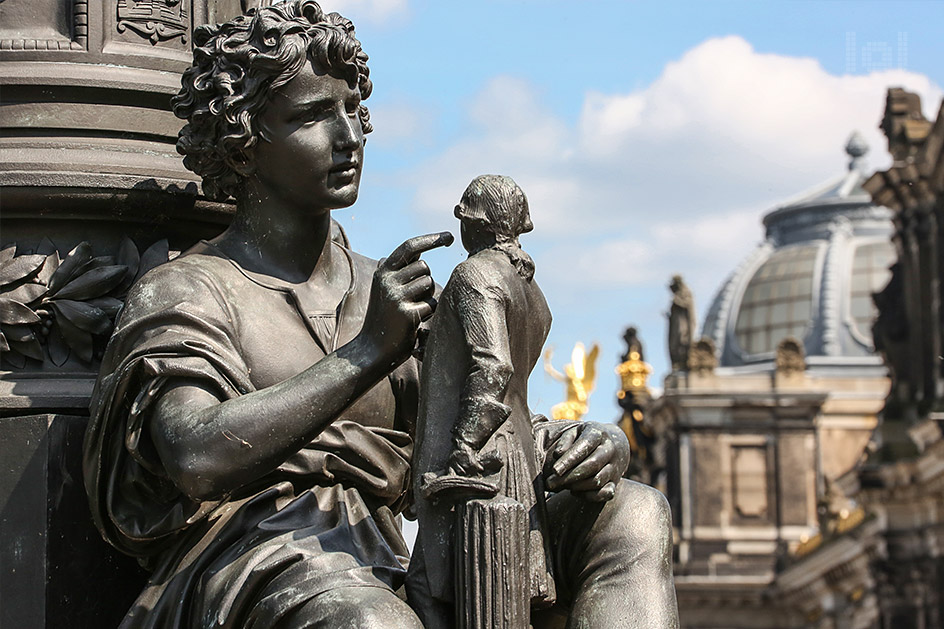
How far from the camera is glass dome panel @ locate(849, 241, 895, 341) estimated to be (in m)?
70.6

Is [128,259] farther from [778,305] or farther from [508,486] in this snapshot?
[778,305]

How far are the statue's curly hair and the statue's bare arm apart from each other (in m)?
0.48

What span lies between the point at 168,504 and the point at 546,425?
31.2 inches

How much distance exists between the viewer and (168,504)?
469 cm

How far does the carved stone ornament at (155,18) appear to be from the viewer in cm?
545

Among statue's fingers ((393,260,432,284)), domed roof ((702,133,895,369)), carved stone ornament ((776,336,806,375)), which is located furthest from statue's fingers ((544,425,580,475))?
domed roof ((702,133,895,369))

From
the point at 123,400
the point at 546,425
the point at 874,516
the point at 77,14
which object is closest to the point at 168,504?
the point at 123,400

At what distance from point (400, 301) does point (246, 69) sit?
651 millimetres

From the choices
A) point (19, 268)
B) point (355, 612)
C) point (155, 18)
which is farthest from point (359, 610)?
point (155, 18)

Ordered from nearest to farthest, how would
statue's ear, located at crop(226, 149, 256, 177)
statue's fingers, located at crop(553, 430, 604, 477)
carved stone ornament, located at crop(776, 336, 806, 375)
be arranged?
1. statue's fingers, located at crop(553, 430, 604, 477)
2. statue's ear, located at crop(226, 149, 256, 177)
3. carved stone ornament, located at crop(776, 336, 806, 375)

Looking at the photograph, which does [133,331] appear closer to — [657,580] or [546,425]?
[546,425]

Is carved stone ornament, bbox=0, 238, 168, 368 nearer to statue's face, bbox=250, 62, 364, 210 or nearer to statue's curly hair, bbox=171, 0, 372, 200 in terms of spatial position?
statue's curly hair, bbox=171, 0, 372, 200

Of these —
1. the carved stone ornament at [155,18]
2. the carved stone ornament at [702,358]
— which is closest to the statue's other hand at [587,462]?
the carved stone ornament at [155,18]

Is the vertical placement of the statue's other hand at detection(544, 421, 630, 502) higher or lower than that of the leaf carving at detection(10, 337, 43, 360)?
lower
